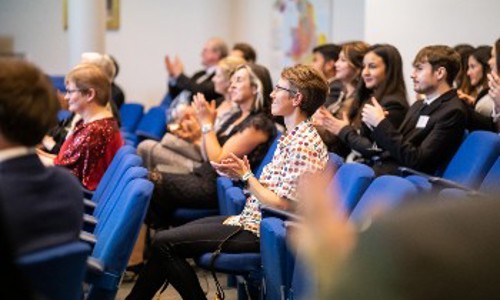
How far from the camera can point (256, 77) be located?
15.5 feet

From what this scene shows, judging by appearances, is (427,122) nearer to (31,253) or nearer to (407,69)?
(407,69)

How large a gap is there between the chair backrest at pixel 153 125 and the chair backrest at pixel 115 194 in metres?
2.73

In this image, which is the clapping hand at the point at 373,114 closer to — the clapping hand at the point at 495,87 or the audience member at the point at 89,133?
the clapping hand at the point at 495,87

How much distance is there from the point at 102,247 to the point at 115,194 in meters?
0.48

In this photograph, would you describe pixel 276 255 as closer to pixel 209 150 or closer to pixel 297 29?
pixel 209 150

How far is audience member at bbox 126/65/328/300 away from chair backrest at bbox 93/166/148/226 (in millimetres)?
294

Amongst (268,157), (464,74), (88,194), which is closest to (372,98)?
(268,157)

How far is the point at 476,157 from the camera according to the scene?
3.79 m

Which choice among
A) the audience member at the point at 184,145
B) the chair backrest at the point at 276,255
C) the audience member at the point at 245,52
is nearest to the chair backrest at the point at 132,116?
the audience member at the point at 245,52

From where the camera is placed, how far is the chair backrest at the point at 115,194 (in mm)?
3253

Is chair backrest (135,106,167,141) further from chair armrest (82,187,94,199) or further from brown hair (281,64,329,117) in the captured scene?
brown hair (281,64,329,117)

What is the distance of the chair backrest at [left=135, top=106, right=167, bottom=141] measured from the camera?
6.49 metres

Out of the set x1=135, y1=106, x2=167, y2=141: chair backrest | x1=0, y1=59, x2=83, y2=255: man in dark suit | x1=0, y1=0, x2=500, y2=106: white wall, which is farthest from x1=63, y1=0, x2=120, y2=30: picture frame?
x1=0, y1=59, x2=83, y2=255: man in dark suit

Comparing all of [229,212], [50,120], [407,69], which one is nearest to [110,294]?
[50,120]
